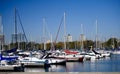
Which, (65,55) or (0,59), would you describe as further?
(65,55)

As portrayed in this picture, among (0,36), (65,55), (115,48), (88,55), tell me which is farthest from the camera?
(115,48)

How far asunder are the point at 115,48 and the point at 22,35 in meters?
33.9

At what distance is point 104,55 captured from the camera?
45094 mm

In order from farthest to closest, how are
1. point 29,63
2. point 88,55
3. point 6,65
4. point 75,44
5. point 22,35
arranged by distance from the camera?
point 75,44 → point 88,55 → point 22,35 → point 29,63 → point 6,65

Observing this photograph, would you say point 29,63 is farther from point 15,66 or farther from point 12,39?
point 15,66

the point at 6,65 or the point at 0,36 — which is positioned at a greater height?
the point at 0,36

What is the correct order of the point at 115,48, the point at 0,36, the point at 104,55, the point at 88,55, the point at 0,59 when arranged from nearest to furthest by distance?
the point at 0,59
the point at 0,36
the point at 88,55
the point at 104,55
the point at 115,48

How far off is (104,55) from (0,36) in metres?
25.5

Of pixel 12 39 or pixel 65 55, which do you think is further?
pixel 65 55

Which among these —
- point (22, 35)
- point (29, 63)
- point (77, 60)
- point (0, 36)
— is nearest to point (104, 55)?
point (77, 60)

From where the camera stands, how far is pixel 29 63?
2459cm

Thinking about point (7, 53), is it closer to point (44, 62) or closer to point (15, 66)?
point (44, 62)

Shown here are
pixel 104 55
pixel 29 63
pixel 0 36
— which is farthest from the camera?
pixel 104 55

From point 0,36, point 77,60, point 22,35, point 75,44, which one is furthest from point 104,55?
point 0,36
